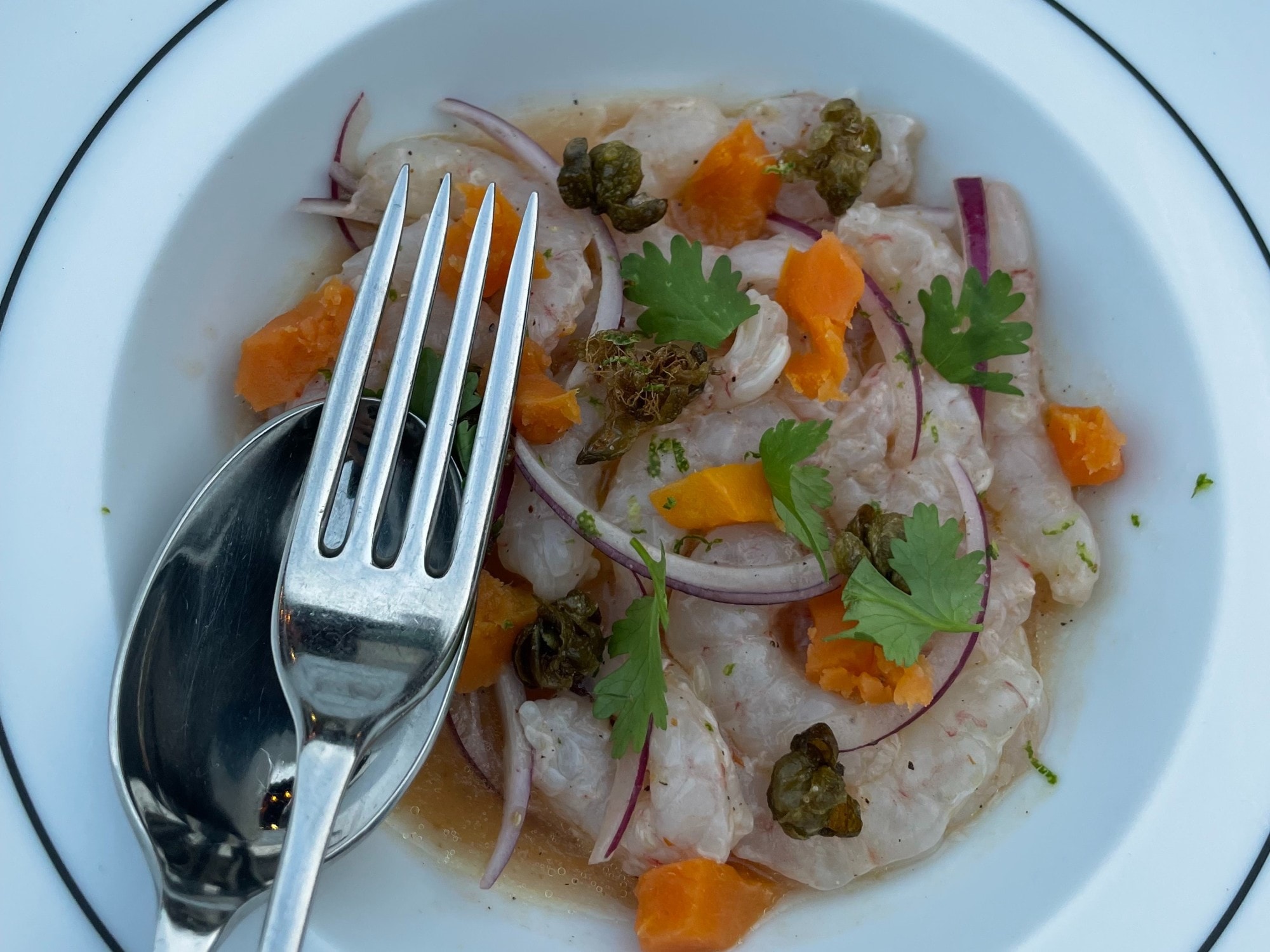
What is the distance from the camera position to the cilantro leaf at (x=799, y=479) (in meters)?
2.19

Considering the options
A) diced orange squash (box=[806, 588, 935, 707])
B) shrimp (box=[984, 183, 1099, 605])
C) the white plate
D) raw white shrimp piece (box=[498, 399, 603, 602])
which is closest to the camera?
A: the white plate

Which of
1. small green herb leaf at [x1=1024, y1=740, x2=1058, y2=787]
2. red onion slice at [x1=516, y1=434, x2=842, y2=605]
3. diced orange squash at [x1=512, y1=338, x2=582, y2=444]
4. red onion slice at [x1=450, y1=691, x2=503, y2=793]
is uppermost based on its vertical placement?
diced orange squash at [x1=512, y1=338, x2=582, y2=444]

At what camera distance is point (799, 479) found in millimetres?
2215

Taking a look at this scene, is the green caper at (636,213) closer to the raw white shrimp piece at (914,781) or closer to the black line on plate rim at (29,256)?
the black line on plate rim at (29,256)

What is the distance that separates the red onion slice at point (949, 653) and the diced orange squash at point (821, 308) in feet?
1.41

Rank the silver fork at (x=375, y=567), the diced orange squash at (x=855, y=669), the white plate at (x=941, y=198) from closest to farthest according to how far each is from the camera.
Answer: the silver fork at (x=375, y=567)
the white plate at (x=941, y=198)
the diced orange squash at (x=855, y=669)

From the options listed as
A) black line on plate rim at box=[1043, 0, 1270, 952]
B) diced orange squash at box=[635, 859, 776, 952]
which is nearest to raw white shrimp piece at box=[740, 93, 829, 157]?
black line on plate rim at box=[1043, 0, 1270, 952]

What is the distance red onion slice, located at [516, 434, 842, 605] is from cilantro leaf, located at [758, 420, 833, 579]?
6 cm

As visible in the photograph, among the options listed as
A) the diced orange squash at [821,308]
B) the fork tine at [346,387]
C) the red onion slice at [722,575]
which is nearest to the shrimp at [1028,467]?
the diced orange squash at [821,308]

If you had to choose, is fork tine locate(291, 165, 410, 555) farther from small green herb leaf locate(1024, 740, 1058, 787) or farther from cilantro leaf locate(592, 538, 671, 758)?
small green herb leaf locate(1024, 740, 1058, 787)

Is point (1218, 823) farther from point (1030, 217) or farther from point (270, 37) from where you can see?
point (270, 37)

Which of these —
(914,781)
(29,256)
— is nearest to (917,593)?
(914,781)

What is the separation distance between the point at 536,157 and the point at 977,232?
1233 millimetres

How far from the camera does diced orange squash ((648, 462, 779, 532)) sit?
2.25m
